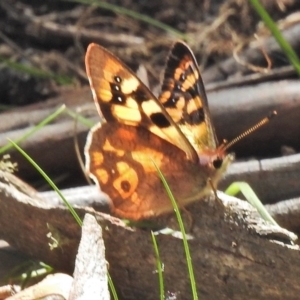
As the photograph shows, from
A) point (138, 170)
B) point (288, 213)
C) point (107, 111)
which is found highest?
point (107, 111)

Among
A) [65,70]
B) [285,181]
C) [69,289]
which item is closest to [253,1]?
[285,181]

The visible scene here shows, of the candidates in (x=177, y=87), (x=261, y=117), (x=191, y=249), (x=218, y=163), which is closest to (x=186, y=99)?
(x=177, y=87)

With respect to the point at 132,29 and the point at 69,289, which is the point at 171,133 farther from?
the point at 132,29

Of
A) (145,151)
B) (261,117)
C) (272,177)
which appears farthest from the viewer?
(261,117)

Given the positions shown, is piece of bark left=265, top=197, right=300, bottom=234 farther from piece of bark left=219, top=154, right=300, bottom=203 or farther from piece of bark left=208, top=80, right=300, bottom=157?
piece of bark left=208, top=80, right=300, bottom=157

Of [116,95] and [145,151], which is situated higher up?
[116,95]

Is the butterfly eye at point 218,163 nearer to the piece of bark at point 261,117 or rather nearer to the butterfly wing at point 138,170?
the butterfly wing at point 138,170

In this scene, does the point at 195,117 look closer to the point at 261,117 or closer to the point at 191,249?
the point at 191,249
